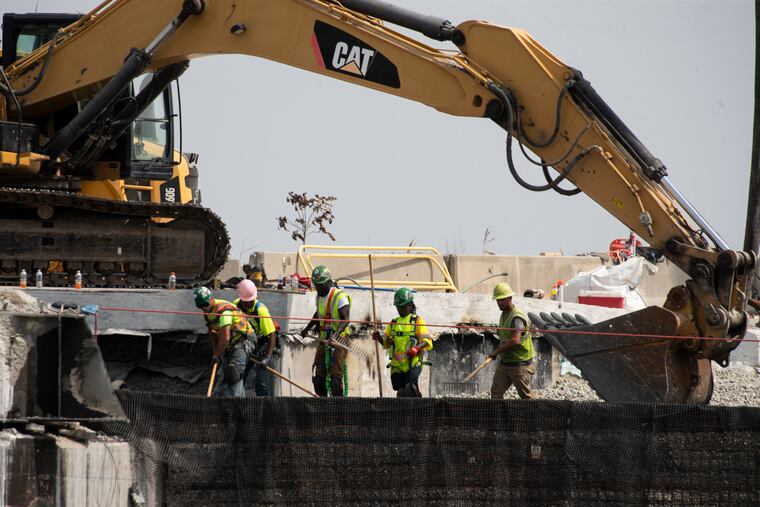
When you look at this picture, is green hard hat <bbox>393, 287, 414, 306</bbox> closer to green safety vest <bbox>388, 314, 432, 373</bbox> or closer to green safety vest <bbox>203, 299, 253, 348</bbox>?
green safety vest <bbox>388, 314, 432, 373</bbox>

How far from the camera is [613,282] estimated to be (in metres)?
21.9

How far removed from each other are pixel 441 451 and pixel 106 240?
749cm

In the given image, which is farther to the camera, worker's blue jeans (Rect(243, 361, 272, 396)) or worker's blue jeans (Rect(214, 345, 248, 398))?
worker's blue jeans (Rect(243, 361, 272, 396))

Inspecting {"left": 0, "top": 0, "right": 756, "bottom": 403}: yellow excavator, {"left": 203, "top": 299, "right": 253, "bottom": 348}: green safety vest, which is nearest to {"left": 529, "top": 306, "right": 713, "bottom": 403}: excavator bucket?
{"left": 0, "top": 0, "right": 756, "bottom": 403}: yellow excavator

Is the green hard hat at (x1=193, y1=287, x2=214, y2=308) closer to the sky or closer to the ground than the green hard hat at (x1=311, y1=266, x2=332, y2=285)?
closer to the ground

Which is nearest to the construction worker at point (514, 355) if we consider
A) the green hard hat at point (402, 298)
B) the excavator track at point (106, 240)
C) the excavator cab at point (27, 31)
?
the green hard hat at point (402, 298)

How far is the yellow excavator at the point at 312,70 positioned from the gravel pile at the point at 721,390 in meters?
0.94

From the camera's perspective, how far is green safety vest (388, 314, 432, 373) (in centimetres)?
1190

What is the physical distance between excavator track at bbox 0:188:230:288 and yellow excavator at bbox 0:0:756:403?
2 centimetres

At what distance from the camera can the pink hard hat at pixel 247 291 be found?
11.8m

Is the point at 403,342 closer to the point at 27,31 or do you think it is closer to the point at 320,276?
the point at 320,276

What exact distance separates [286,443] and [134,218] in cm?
727

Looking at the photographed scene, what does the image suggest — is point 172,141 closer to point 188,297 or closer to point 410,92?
point 188,297

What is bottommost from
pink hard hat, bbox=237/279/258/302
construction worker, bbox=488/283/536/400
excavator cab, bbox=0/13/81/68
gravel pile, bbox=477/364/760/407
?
gravel pile, bbox=477/364/760/407
